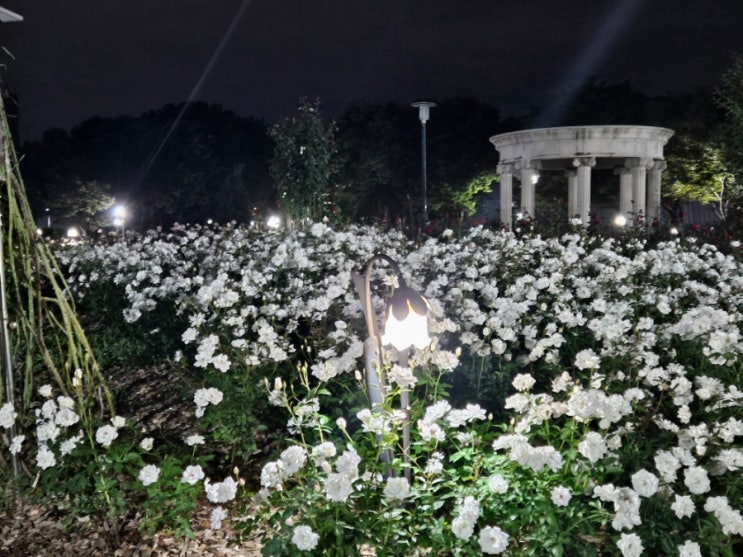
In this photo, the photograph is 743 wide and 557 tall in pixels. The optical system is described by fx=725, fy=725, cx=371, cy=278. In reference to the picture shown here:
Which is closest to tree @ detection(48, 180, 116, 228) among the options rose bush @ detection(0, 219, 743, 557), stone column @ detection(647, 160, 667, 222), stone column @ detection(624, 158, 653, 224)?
stone column @ detection(647, 160, 667, 222)

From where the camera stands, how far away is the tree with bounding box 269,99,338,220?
16609mm

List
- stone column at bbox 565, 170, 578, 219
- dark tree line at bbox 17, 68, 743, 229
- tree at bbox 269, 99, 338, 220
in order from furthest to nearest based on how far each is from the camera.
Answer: dark tree line at bbox 17, 68, 743, 229 < stone column at bbox 565, 170, 578, 219 < tree at bbox 269, 99, 338, 220

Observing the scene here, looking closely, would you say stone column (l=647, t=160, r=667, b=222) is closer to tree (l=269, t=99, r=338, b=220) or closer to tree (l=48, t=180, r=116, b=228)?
tree (l=269, t=99, r=338, b=220)

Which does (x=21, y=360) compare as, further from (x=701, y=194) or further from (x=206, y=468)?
(x=701, y=194)

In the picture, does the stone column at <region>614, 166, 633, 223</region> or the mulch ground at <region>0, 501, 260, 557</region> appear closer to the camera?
the mulch ground at <region>0, 501, 260, 557</region>

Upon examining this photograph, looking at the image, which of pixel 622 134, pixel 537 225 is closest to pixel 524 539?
pixel 537 225

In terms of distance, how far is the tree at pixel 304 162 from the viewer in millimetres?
16609

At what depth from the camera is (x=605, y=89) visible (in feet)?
126

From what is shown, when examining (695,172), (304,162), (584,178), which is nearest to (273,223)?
(304,162)

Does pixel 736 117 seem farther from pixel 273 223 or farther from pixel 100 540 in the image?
pixel 100 540

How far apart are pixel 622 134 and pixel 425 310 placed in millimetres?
18359

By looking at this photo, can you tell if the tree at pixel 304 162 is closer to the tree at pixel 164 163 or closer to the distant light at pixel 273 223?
the distant light at pixel 273 223

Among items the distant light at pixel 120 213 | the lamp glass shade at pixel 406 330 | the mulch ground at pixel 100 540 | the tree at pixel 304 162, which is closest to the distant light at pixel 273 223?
the tree at pixel 304 162

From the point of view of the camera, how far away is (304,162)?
16.7 meters
